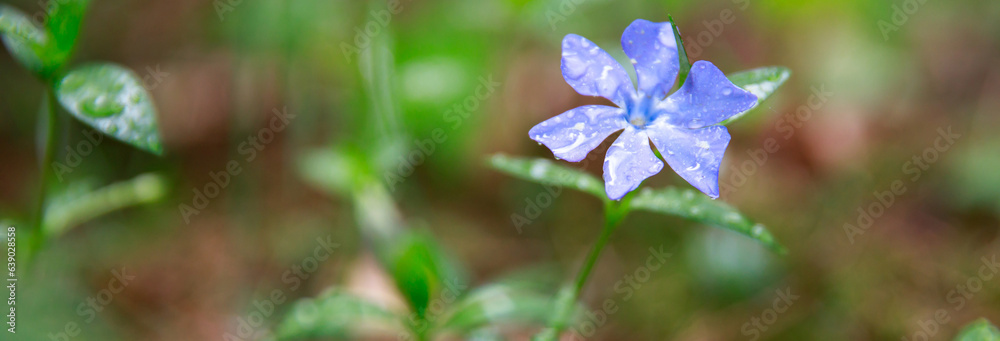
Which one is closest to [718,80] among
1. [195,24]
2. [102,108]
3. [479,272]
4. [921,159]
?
[102,108]

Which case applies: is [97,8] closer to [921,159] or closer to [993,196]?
[921,159]
